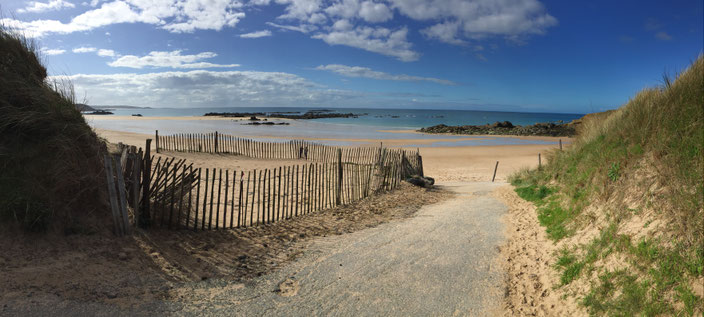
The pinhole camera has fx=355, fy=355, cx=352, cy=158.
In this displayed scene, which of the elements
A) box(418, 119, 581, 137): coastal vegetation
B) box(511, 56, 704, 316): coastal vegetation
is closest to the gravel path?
box(511, 56, 704, 316): coastal vegetation

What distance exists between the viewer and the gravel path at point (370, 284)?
3.94 m

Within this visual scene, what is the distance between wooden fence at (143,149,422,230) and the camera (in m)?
5.96

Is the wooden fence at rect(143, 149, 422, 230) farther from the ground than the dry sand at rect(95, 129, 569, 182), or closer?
farther from the ground

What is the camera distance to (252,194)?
9203 millimetres

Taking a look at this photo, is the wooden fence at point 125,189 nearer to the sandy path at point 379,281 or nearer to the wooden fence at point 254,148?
the sandy path at point 379,281

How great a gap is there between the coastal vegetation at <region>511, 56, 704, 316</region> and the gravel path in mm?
1108

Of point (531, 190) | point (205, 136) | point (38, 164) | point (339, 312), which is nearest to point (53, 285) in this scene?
point (38, 164)

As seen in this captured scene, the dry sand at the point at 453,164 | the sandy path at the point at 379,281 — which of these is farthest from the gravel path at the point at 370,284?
the dry sand at the point at 453,164

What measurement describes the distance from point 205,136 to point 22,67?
15.0 m

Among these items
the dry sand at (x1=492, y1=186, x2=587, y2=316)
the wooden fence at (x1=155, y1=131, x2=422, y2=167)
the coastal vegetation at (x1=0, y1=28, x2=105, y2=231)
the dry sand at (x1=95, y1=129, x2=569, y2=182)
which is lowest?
the dry sand at (x1=95, y1=129, x2=569, y2=182)

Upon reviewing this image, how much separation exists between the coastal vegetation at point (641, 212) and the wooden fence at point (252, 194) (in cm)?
475

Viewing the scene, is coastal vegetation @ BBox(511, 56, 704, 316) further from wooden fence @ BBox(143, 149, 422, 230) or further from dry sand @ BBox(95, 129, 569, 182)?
dry sand @ BBox(95, 129, 569, 182)

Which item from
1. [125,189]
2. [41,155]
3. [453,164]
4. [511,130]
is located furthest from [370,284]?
[511,130]

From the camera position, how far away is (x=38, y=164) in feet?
16.1
